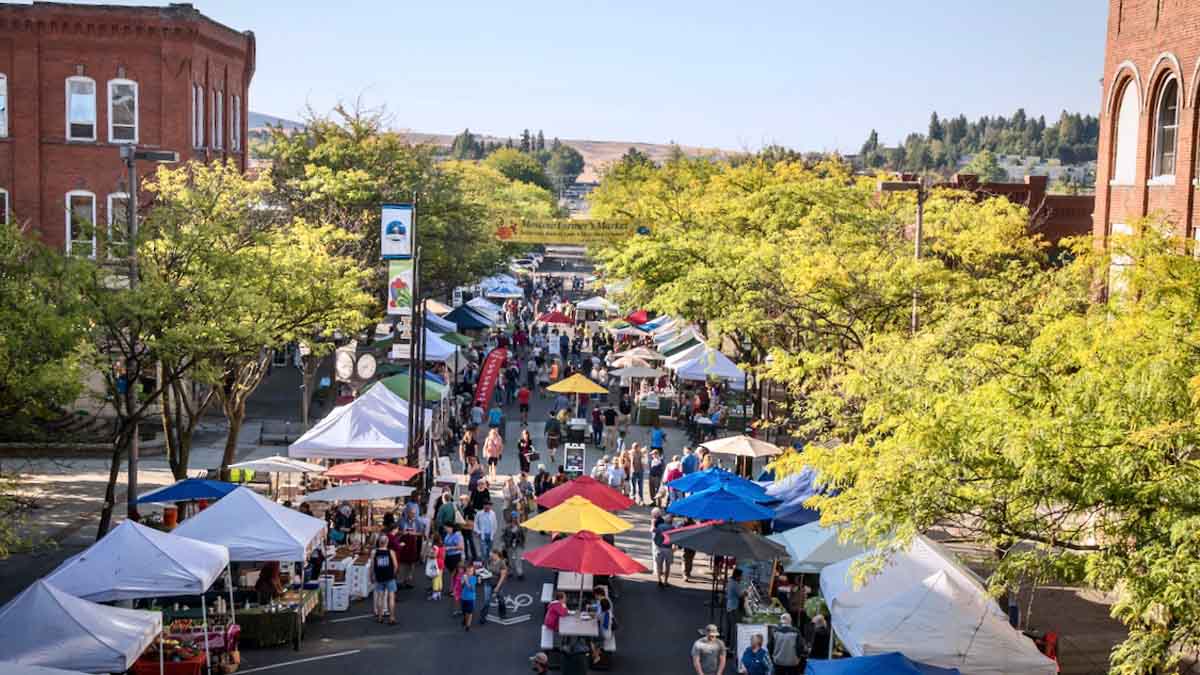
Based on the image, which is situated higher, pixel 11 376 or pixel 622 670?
pixel 11 376

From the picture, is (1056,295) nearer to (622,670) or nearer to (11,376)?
(622,670)

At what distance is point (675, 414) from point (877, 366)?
2409 cm

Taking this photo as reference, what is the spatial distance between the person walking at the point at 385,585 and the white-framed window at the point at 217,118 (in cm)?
2989

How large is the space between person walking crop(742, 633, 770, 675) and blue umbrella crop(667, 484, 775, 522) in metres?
5.30

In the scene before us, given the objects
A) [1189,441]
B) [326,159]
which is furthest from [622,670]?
[326,159]

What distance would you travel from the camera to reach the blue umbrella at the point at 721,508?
2412cm

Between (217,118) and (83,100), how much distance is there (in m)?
6.23

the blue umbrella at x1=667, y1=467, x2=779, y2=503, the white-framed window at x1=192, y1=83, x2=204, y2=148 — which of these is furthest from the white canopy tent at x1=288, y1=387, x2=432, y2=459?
the white-framed window at x1=192, y1=83, x2=204, y2=148

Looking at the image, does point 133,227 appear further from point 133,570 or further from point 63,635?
point 63,635

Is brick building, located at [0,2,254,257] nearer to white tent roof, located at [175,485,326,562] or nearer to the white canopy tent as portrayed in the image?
the white canopy tent

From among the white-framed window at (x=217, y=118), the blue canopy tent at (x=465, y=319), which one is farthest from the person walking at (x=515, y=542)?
the blue canopy tent at (x=465, y=319)

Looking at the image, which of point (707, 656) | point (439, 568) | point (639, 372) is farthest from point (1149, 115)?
point (639, 372)

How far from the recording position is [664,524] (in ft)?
85.9

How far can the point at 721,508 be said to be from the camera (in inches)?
959
